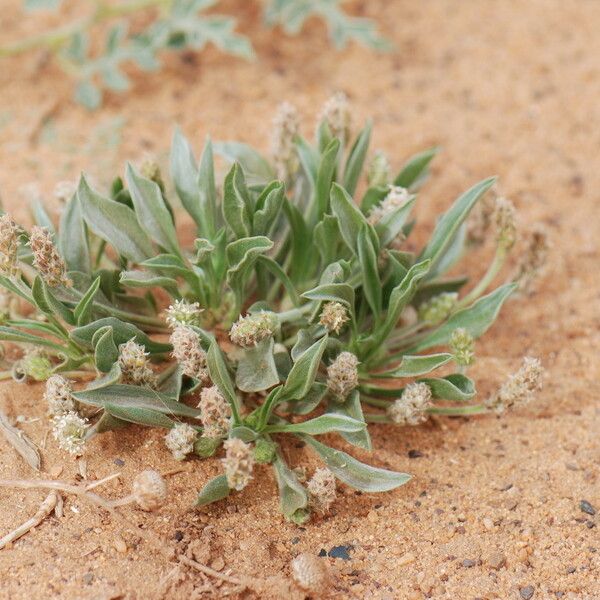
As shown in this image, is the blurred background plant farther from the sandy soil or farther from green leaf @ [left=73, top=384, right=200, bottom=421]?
green leaf @ [left=73, top=384, right=200, bottom=421]

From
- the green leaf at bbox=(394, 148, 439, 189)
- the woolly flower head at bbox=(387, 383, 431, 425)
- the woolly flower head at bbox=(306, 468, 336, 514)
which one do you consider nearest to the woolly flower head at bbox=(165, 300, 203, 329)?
the woolly flower head at bbox=(306, 468, 336, 514)

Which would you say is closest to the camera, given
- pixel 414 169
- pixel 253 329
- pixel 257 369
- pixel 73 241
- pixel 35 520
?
pixel 35 520

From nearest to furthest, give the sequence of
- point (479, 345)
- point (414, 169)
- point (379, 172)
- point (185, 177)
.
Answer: point (185, 177) < point (379, 172) < point (414, 169) < point (479, 345)

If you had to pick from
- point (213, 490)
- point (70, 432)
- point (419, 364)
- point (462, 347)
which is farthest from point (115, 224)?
point (462, 347)

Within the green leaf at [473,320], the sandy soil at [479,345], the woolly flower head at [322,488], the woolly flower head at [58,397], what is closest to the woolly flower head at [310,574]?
the sandy soil at [479,345]

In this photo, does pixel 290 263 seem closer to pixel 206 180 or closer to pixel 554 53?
pixel 206 180

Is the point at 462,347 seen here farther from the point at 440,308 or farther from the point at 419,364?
the point at 440,308

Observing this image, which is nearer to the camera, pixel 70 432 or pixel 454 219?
pixel 70 432
